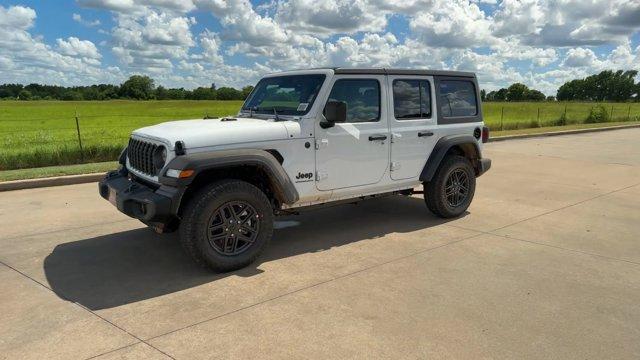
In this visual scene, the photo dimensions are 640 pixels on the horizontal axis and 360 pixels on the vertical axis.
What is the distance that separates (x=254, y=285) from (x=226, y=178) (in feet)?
3.34

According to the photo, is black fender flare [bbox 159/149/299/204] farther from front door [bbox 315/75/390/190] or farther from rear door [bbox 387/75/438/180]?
rear door [bbox 387/75/438/180]

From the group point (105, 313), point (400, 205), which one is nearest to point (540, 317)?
point (105, 313)

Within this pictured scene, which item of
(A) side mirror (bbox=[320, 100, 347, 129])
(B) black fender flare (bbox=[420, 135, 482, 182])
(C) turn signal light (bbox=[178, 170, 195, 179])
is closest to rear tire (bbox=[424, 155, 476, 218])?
(B) black fender flare (bbox=[420, 135, 482, 182])

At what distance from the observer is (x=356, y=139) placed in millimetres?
5422

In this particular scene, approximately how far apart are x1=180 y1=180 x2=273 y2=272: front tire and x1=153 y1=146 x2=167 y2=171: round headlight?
434 mm

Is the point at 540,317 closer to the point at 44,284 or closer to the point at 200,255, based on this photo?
the point at 200,255

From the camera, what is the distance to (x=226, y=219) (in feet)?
15.0

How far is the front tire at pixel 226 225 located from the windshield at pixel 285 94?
1091 mm

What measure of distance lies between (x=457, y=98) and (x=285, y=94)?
2437 mm

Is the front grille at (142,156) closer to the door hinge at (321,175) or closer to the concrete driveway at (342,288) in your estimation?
the concrete driveway at (342,288)

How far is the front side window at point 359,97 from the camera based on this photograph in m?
5.30

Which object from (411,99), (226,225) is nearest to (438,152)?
(411,99)

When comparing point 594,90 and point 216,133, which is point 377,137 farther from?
point 594,90

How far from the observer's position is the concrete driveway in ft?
11.0
